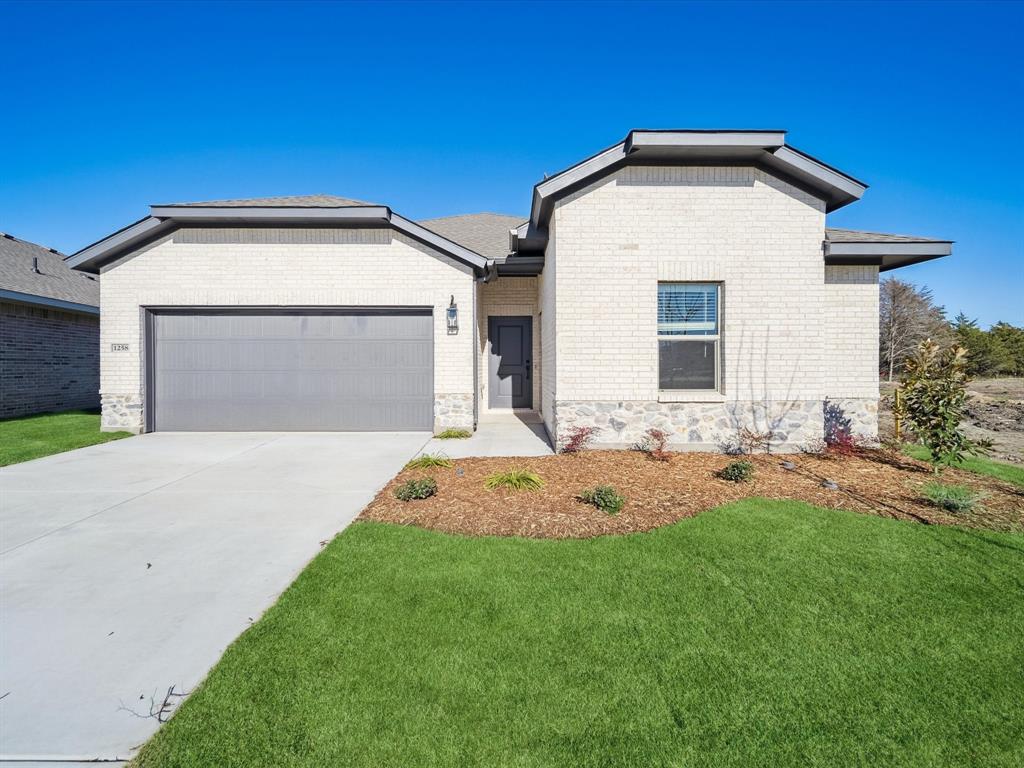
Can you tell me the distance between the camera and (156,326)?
30.7 feet

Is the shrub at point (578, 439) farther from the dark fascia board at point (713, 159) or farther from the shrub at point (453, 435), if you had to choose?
the dark fascia board at point (713, 159)

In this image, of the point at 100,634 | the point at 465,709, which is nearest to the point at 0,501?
the point at 100,634

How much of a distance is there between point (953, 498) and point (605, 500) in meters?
3.63

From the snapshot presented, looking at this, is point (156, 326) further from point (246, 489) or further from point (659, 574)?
point (659, 574)

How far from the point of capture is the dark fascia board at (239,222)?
8.65 m

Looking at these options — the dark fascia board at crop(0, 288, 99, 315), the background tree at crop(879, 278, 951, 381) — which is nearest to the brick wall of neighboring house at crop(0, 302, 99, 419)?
the dark fascia board at crop(0, 288, 99, 315)

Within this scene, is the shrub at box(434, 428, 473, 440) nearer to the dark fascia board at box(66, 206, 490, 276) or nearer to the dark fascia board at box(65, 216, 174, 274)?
the dark fascia board at box(66, 206, 490, 276)

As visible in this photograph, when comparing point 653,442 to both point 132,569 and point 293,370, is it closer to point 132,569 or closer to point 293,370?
point 132,569

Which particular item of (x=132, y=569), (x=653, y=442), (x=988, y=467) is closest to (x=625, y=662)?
(x=132, y=569)

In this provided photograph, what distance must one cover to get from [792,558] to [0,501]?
799cm

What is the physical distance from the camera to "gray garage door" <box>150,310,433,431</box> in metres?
9.38

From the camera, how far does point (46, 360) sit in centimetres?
1181

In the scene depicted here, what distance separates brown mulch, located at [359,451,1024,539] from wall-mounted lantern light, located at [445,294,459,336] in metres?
3.42

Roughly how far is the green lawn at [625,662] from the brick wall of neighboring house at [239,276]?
6.63 metres
